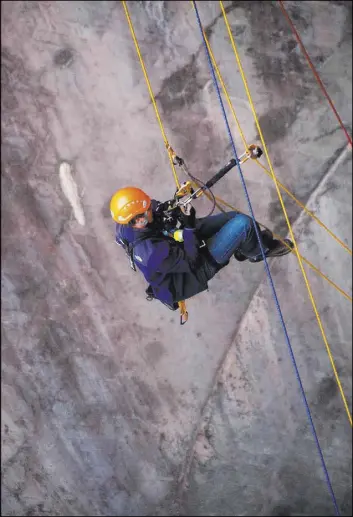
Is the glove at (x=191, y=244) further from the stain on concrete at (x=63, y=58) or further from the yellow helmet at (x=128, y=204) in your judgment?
the stain on concrete at (x=63, y=58)

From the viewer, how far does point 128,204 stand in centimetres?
308

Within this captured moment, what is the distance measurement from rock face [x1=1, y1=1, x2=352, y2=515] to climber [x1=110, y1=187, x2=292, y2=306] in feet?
5.93

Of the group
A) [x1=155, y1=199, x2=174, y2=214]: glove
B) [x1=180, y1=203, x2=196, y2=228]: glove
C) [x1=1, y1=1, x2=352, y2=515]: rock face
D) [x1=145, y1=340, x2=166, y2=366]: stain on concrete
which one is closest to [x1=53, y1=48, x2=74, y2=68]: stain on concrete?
[x1=1, y1=1, x2=352, y2=515]: rock face

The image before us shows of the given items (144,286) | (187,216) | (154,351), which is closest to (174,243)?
(187,216)

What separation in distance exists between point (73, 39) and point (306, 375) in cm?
429

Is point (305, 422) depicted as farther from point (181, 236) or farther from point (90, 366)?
point (181, 236)

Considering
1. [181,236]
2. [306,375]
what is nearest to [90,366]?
[306,375]

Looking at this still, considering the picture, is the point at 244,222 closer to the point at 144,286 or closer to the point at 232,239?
the point at 232,239

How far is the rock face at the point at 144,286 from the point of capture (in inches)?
199

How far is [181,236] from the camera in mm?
3244

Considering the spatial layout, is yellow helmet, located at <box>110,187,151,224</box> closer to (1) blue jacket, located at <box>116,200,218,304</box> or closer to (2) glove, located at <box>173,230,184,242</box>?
(1) blue jacket, located at <box>116,200,218,304</box>

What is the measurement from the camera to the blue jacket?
3.17 metres

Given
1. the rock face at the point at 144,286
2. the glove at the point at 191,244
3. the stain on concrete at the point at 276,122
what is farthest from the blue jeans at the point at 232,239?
the stain on concrete at the point at 276,122

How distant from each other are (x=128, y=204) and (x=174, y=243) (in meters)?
0.42
